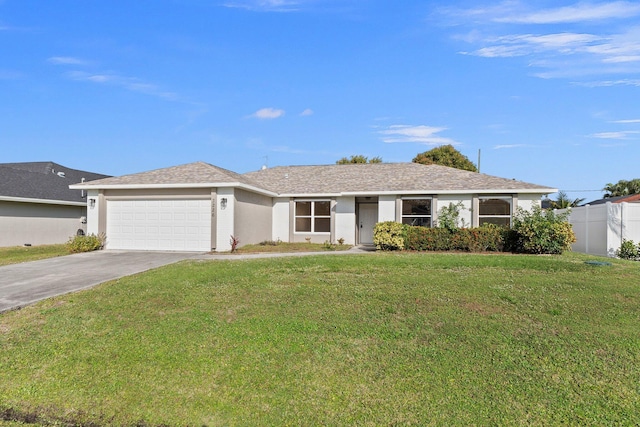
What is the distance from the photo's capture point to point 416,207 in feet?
58.3

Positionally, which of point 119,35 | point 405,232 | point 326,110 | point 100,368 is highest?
point 119,35

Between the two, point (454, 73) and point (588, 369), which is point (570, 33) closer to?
point (454, 73)

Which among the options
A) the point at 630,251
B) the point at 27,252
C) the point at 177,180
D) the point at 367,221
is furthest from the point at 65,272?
the point at 630,251

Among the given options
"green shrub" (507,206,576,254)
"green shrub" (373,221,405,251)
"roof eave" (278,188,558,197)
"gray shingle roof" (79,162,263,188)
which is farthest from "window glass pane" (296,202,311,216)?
"green shrub" (507,206,576,254)

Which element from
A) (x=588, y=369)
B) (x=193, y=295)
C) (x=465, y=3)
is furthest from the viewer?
(x=465, y=3)

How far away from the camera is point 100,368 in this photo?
4.97 meters

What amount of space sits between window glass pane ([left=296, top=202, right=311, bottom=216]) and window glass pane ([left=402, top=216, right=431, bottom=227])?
16.1 ft

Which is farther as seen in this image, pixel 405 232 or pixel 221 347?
pixel 405 232

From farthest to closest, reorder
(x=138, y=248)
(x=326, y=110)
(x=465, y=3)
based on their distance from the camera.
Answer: (x=326, y=110)
(x=138, y=248)
(x=465, y=3)

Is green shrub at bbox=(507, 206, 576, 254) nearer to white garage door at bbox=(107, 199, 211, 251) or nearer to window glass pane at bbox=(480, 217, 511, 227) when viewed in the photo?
window glass pane at bbox=(480, 217, 511, 227)

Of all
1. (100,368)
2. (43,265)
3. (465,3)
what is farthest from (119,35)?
(100,368)

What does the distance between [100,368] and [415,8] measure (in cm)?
1166

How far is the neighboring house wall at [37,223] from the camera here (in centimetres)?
1861

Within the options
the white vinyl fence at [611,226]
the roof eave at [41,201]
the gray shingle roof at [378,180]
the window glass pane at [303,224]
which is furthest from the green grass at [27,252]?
the white vinyl fence at [611,226]
